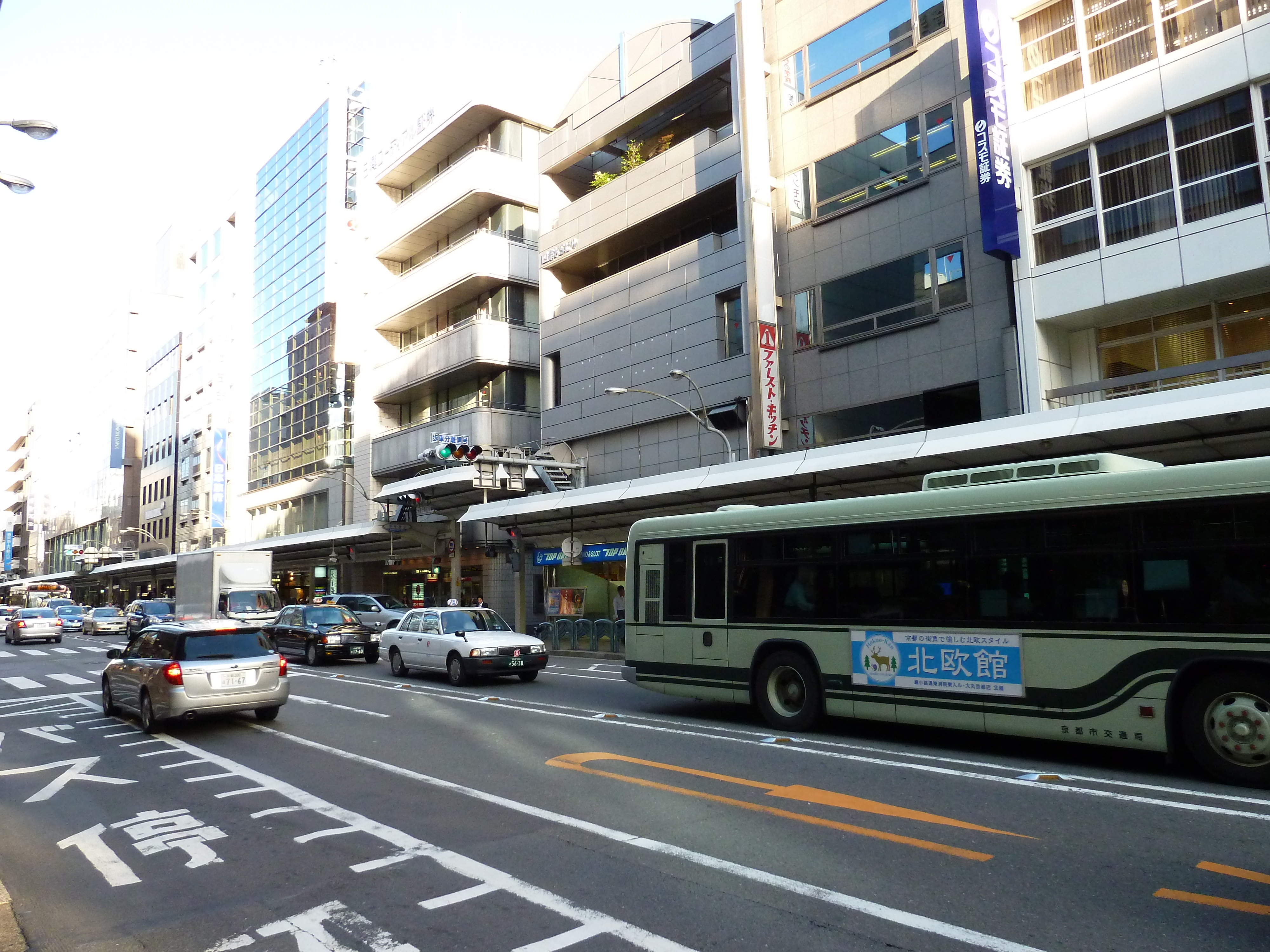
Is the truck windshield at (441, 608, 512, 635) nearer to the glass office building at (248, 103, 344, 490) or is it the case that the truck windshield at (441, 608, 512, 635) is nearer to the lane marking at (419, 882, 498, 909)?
the lane marking at (419, 882, 498, 909)

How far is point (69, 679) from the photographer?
72.0 ft

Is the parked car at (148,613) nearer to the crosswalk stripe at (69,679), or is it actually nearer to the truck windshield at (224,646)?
the crosswalk stripe at (69,679)

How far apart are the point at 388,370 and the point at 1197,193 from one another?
37954 mm

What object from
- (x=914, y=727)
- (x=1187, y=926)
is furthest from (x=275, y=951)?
(x=914, y=727)

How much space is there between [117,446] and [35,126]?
109291 millimetres

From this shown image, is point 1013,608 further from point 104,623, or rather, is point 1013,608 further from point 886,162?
point 104,623

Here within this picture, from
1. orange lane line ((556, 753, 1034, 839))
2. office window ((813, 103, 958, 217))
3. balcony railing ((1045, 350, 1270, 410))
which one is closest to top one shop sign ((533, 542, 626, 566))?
office window ((813, 103, 958, 217))

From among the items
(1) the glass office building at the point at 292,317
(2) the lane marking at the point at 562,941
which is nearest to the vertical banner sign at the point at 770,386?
(2) the lane marking at the point at 562,941

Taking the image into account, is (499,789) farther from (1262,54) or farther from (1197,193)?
(1262,54)

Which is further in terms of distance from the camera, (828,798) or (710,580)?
(710,580)

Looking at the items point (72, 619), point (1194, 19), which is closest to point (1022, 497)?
point (1194, 19)

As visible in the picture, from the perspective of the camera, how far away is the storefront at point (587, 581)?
104 ft

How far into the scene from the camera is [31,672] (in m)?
24.2

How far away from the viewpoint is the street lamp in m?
10.8
